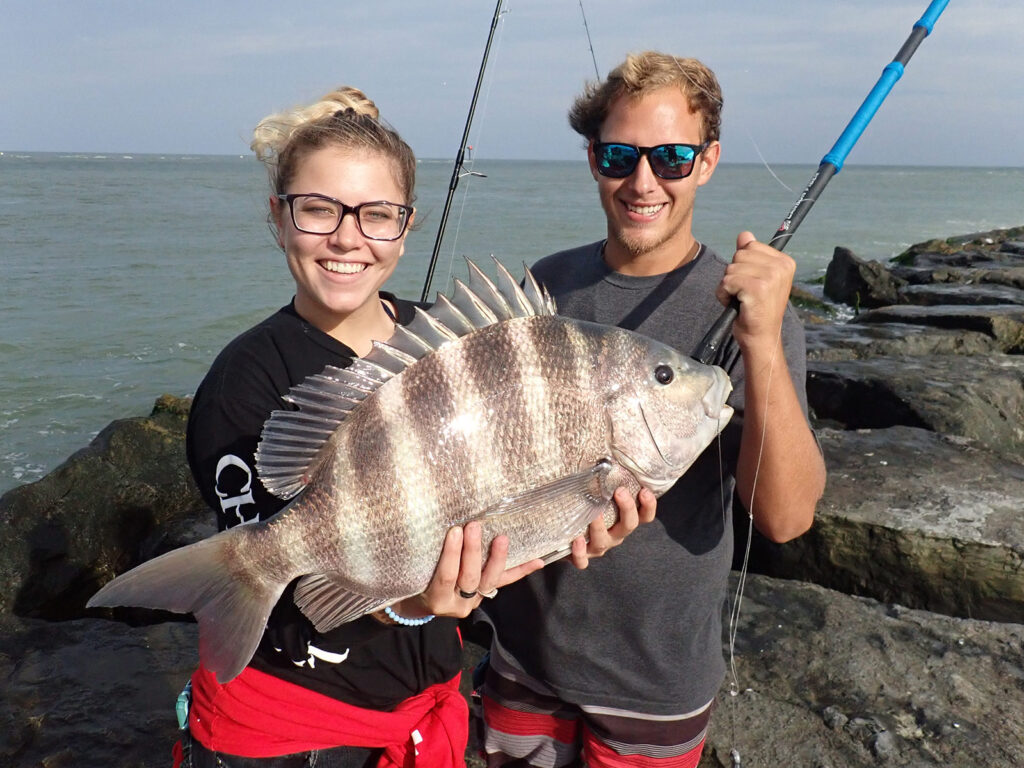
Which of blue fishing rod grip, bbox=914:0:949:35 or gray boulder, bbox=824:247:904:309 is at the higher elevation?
blue fishing rod grip, bbox=914:0:949:35

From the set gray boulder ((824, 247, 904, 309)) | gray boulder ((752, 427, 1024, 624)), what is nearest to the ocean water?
gray boulder ((752, 427, 1024, 624))

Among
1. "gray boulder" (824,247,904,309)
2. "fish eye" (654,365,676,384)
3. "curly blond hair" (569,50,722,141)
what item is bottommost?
"gray boulder" (824,247,904,309)

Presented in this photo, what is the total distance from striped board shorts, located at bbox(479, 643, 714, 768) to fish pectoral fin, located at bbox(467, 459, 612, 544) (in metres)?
0.76

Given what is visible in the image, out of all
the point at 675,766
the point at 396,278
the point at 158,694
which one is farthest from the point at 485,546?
the point at 396,278

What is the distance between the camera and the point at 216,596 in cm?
165

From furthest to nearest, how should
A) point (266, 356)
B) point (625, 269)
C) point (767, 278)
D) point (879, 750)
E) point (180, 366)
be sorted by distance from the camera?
point (180, 366) → point (879, 750) → point (625, 269) → point (266, 356) → point (767, 278)

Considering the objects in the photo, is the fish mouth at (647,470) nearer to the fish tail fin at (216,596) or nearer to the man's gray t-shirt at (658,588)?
the man's gray t-shirt at (658,588)

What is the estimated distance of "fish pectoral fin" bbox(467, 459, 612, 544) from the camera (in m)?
1.66

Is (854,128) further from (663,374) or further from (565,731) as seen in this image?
(565,731)

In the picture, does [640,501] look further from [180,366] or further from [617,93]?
[180,366]

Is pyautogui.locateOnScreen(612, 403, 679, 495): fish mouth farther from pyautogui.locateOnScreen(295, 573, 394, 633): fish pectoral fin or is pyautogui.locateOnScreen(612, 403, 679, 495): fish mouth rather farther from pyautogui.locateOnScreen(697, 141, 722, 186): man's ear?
pyautogui.locateOnScreen(697, 141, 722, 186): man's ear

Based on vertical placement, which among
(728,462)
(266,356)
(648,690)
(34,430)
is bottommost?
(34,430)

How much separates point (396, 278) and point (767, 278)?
12.9 metres

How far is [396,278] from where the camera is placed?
1415 cm
